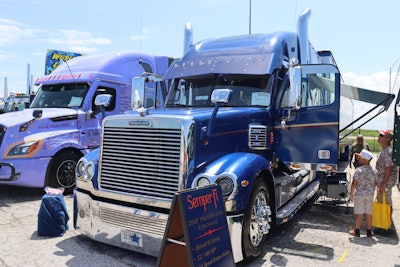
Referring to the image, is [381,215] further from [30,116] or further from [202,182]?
[30,116]

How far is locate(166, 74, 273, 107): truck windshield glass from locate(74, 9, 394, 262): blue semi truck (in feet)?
0.05

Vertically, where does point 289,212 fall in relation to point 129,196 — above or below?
below

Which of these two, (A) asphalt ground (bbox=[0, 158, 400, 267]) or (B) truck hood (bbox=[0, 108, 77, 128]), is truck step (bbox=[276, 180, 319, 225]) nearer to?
(A) asphalt ground (bbox=[0, 158, 400, 267])

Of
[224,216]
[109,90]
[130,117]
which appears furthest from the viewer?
[109,90]

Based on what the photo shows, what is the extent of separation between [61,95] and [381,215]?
22.6 feet

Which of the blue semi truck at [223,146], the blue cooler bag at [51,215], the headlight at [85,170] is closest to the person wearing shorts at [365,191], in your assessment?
the blue semi truck at [223,146]

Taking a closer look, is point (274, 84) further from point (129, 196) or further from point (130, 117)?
point (129, 196)

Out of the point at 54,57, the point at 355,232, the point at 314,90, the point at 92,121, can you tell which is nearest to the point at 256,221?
the point at 355,232

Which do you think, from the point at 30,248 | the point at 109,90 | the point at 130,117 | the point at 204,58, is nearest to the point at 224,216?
the point at 130,117

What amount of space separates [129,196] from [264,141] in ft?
6.84

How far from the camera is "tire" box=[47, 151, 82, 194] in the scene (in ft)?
24.4

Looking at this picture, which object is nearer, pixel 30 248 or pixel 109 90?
pixel 30 248

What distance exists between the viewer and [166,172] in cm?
399

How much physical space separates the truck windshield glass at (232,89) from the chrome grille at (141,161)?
1460 mm
